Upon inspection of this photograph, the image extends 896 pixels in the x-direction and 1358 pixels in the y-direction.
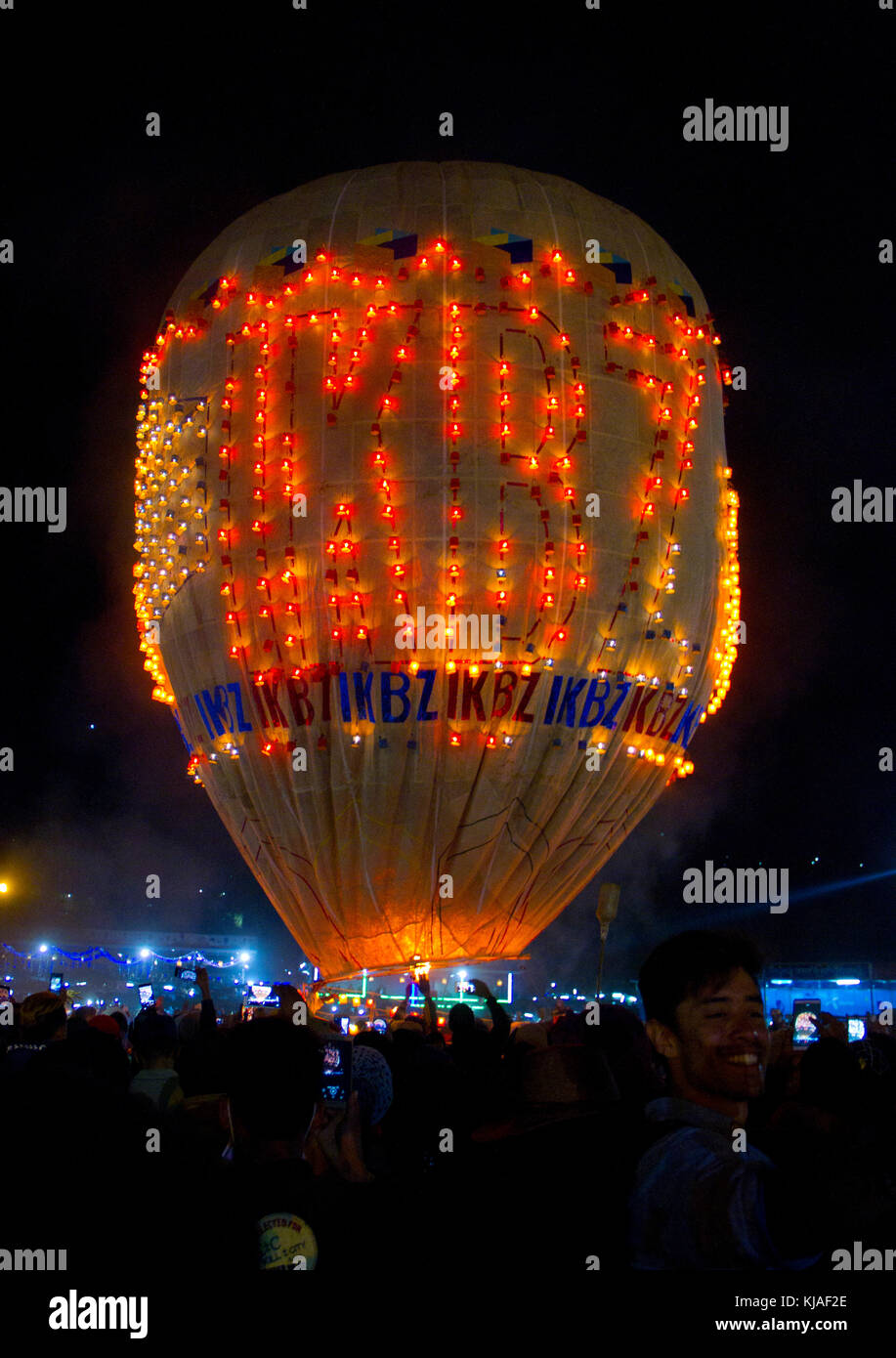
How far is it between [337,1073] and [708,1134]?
176 centimetres

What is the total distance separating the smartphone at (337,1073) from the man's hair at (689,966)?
4.16ft

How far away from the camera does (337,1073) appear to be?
3.98 metres

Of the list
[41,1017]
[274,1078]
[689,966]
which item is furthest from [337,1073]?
[41,1017]

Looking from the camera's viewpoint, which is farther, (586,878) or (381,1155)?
(586,878)

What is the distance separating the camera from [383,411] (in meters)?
15.9

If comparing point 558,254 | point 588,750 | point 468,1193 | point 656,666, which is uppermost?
point 558,254

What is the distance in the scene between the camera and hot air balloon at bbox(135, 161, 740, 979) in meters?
15.6

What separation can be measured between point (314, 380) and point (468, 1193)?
14448 mm

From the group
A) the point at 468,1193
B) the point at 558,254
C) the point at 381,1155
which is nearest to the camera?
the point at 468,1193

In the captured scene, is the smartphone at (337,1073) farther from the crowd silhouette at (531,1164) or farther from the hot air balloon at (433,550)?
the hot air balloon at (433,550)

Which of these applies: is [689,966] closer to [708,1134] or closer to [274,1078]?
[708,1134]

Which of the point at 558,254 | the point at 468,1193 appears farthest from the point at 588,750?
the point at 468,1193

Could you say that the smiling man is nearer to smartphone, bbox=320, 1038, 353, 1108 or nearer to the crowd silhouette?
the crowd silhouette
